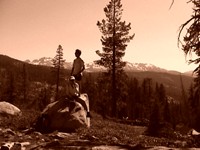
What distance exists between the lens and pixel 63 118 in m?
14.8

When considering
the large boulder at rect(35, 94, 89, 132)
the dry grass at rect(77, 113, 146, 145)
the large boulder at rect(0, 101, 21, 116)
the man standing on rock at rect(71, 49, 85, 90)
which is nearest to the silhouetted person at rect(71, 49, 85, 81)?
the man standing on rock at rect(71, 49, 85, 90)

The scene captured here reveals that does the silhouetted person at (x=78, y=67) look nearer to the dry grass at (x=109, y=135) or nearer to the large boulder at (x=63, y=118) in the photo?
the large boulder at (x=63, y=118)

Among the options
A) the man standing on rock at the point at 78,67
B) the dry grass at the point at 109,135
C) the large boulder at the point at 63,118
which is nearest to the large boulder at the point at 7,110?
the large boulder at the point at 63,118

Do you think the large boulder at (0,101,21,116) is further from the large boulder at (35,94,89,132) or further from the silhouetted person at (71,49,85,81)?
the silhouetted person at (71,49,85,81)

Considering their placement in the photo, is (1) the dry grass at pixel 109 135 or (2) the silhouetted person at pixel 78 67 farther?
(2) the silhouetted person at pixel 78 67

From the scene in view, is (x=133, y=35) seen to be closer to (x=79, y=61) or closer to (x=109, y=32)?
(x=109, y=32)

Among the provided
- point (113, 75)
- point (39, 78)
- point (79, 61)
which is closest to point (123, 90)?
point (113, 75)

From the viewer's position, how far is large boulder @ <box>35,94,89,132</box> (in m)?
14.7

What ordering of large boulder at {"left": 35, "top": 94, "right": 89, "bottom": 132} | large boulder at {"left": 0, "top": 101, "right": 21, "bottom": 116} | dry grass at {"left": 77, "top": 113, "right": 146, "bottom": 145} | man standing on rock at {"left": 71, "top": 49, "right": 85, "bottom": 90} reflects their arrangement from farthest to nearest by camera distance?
large boulder at {"left": 0, "top": 101, "right": 21, "bottom": 116}
man standing on rock at {"left": 71, "top": 49, "right": 85, "bottom": 90}
large boulder at {"left": 35, "top": 94, "right": 89, "bottom": 132}
dry grass at {"left": 77, "top": 113, "right": 146, "bottom": 145}

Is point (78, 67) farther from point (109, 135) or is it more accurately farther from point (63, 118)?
point (109, 135)

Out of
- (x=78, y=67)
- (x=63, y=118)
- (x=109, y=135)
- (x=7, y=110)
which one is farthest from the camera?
(x=7, y=110)

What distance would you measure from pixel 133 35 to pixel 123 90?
22.6 feet

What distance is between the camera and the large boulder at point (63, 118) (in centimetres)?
1467

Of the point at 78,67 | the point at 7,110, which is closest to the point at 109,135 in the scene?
the point at 78,67
